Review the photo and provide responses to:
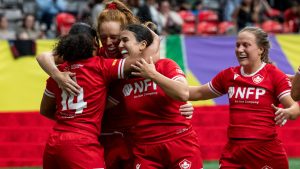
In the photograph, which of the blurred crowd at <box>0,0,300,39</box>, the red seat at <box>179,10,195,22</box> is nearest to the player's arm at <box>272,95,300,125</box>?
the blurred crowd at <box>0,0,300,39</box>

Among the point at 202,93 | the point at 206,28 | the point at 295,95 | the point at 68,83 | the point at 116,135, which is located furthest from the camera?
the point at 206,28

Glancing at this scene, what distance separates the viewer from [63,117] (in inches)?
201

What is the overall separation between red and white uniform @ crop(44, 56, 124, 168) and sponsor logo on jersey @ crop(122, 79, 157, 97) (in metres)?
0.16

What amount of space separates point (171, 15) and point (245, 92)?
8.42 m

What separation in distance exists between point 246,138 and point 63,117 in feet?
4.56

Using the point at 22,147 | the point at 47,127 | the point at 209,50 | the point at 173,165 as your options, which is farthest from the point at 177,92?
the point at 209,50

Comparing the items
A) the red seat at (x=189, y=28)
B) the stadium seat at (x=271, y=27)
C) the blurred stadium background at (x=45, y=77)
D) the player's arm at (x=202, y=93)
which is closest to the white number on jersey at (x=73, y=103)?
the player's arm at (x=202, y=93)

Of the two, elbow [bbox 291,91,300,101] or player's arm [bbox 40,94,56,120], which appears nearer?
elbow [bbox 291,91,300,101]

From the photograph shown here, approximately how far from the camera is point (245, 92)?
18.5 ft

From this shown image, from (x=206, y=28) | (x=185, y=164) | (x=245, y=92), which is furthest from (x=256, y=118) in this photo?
(x=206, y=28)

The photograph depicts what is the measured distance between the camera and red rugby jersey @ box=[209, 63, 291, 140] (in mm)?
5582

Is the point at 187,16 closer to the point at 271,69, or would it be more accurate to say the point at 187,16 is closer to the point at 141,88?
the point at 271,69

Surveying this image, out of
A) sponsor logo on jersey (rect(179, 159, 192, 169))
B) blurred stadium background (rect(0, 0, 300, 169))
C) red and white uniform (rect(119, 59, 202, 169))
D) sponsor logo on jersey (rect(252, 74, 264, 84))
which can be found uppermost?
sponsor logo on jersey (rect(252, 74, 264, 84))

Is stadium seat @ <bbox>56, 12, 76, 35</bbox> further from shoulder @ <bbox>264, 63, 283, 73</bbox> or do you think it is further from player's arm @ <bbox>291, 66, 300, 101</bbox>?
player's arm @ <bbox>291, 66, 300, 101</bbox>
